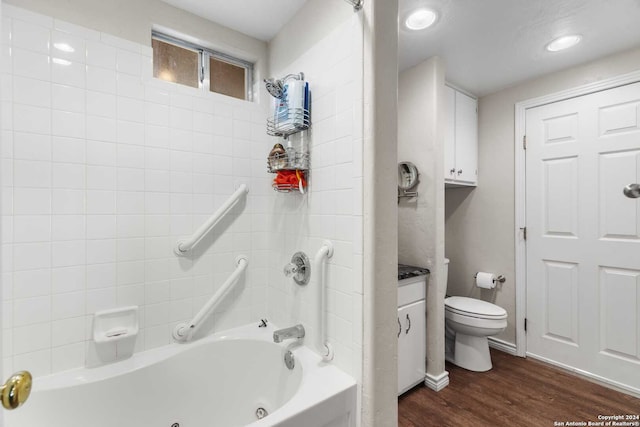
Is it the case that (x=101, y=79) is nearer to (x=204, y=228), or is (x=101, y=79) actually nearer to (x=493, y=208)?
(x=204, y=228)

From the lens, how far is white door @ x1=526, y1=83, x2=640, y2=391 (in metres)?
2.04

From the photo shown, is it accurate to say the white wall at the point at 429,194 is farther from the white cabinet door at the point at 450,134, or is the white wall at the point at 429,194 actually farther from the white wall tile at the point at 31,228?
the white wall tile at the point at 31,228

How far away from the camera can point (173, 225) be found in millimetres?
1613

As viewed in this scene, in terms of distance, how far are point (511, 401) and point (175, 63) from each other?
2952mm

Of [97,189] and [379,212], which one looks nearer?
[379,212]

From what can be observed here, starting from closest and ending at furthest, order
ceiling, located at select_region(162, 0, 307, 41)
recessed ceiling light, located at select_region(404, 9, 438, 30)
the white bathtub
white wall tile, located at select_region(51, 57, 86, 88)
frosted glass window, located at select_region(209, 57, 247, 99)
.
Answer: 1. the white bathtub
2. white wall tile, located at select_region(51, 57, 86, 88)
3. ceiling, located at select_region(162, 0, 307, 41)
4. recessed ceiling light, located at select_region(404, 9, 438, 30)
5. frosted glass window, located at select_region(209, 57, 247, 99)

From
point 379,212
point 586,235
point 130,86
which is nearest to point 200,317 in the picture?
point 379,212

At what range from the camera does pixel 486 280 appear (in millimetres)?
2631

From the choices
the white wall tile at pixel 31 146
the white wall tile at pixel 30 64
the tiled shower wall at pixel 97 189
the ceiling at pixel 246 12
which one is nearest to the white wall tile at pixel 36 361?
the tiled shower wall at pixel 97 189

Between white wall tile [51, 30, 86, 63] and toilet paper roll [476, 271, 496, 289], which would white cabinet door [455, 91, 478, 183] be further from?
white wall tile [51, 30, 86, 63]

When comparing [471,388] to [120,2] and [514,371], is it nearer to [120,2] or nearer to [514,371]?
[514,371]

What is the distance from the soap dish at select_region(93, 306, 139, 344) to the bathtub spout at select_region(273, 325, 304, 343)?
69cm

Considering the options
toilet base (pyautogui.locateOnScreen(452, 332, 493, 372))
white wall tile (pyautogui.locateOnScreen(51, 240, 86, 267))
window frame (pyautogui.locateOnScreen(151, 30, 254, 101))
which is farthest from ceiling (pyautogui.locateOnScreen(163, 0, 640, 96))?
toilet base (pyautogui.locateOnScreen(452, 332, 493, 372))

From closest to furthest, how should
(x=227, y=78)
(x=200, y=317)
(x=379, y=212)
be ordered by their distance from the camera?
1. (x=379, y=212)
2. (x=200, y=317)
3. (x=227, y=78)
